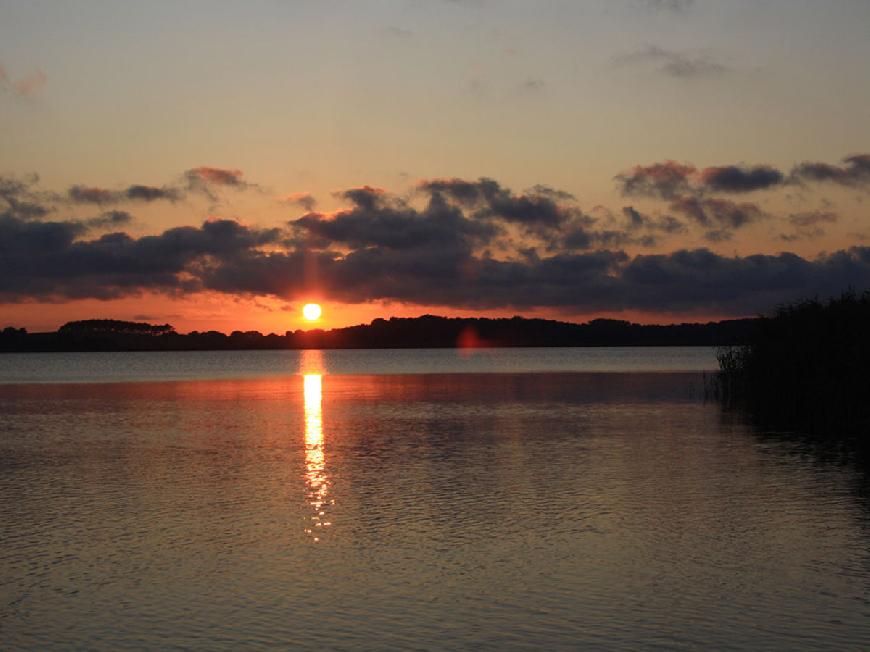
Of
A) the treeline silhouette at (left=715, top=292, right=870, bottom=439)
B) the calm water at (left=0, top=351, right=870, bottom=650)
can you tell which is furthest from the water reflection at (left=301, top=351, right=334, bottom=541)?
the treeline silhouette at (left=715, top=292, right=870, bottom=439)

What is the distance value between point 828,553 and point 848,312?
29687 mm

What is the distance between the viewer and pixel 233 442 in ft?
135

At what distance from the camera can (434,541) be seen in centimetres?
2066

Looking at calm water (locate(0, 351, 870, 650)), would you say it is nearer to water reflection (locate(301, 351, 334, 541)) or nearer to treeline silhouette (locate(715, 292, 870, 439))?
water reflection (locate(301, 351, 334, 541))

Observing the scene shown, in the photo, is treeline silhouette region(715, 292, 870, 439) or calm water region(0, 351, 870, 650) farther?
treeline silhouette region(715, 292, 870, 439)

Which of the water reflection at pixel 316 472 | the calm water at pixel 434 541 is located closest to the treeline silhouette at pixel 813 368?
the calm water at pixel 434 541

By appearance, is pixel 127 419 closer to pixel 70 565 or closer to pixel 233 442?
pixel 233 442

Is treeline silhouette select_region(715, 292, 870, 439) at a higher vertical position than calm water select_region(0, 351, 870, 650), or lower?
higher

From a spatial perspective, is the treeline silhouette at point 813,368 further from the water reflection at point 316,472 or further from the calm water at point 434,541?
the water reflection at point 316,472

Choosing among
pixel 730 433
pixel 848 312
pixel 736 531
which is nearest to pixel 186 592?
pixel 736 531

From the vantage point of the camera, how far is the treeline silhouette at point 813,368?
43.4 metres

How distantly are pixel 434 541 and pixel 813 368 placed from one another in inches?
1283

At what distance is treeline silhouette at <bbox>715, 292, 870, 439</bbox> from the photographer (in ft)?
142

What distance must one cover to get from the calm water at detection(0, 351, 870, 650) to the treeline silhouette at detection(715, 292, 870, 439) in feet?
14.1
